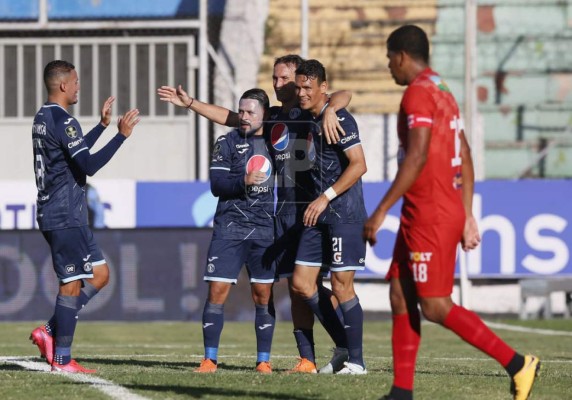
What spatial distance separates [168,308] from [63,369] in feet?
28.3

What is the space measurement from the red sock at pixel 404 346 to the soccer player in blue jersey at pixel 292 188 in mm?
2378

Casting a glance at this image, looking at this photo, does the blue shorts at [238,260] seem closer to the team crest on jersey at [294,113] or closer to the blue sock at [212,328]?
the blue sock at [212,328]

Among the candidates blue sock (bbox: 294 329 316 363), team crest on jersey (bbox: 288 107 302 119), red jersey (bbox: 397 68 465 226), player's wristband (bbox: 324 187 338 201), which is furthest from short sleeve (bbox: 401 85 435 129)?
blue sock (bbox: 294 329 316 363)

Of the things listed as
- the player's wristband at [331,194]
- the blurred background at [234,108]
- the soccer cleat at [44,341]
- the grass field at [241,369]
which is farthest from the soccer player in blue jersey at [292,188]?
the blurred background at [234,108]

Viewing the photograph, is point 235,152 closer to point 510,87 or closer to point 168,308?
point 168,308

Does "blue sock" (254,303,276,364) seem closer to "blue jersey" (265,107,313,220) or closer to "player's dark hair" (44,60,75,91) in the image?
"blue jersey" (265,107,313,220)

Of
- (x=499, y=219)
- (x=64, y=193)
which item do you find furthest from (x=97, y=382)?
→ (x=499, y=219)

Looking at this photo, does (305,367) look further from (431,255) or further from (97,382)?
(431,255)

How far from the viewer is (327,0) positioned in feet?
70.9

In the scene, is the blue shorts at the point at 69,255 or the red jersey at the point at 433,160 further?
the blue shorts at the point at 69,255

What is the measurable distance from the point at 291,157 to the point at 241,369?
1.64 meters

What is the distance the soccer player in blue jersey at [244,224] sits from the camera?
9164 millimetres

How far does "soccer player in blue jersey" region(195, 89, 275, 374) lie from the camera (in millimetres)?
9164

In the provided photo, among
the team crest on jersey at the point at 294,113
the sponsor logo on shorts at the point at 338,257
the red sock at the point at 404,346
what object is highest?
the team crest on jersey at the point at 294,113
